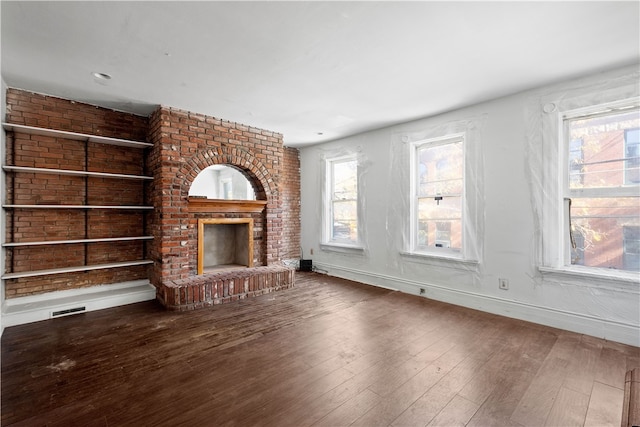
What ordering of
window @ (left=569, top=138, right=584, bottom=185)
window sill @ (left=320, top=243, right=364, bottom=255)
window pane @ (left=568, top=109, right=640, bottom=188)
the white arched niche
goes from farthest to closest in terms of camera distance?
the white arched niche → window sill @ (left=320, top=243, right=364, bottom=255) → window @ (left=569, top=138, right=584, bottom=185) → window pane @ (left=568, top=109, right=640, bottom=188)

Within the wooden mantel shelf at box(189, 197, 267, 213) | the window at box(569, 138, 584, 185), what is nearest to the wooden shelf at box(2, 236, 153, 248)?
the wooden mantel shelf at box(189, 197, 267, 213)

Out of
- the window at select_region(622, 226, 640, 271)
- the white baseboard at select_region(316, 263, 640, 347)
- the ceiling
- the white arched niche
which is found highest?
the ceiling

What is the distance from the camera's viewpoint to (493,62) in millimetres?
2602

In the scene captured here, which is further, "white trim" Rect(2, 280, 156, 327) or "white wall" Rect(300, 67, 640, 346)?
"white trim" Rect(2, 280, 156, 327)

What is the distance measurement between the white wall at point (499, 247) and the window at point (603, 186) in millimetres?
286

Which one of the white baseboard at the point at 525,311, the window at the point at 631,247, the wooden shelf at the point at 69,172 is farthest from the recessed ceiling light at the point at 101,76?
the window at the point at 631,247

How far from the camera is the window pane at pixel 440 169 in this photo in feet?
12.8

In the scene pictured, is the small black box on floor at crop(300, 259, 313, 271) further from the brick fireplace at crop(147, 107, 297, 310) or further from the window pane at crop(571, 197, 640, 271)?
the window pane at crop(571, 197, 640, 271)

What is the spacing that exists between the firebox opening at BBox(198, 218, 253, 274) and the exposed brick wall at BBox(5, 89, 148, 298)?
88 centimetres

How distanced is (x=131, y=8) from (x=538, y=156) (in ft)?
12.6

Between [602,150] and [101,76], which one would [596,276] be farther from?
[101,76]

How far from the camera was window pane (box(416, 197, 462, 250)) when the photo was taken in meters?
3.91

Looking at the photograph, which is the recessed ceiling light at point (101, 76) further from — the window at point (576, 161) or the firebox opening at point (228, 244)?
the window at point (576, 161)

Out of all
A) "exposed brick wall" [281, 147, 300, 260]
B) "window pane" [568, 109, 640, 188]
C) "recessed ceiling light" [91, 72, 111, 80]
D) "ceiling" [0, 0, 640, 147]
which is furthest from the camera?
"exposed brick wall" [281, 147, 300, 260]
